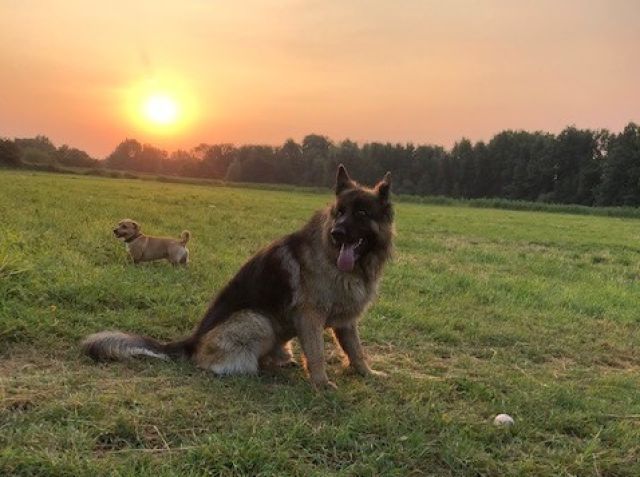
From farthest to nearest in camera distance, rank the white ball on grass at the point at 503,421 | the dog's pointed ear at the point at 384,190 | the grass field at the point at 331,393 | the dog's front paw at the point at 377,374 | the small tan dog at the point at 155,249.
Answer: the small tan dog at the point at 155,249, the dog's front paw at the point at 377,374, the dog's pointed ear at the point at 384,190, the white ball on grass at the point at 503,421, the grass field at the point at 331,393

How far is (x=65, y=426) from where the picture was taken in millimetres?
3635

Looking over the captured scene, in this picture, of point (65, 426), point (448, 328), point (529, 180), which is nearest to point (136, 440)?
point (65, 426)

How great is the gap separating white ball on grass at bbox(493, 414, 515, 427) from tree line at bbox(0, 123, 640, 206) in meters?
79.4

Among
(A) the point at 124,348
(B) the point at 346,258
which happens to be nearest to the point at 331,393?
(B) the point at 346,258

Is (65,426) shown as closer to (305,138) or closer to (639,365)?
(639,365)

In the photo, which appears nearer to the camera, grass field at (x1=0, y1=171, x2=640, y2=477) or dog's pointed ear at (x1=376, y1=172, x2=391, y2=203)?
grass field at (x1=0, y1=171, x2=640, y2=477)

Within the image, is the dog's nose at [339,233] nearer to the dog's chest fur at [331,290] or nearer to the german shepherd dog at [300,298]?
the german shepherd dog at [300,298]

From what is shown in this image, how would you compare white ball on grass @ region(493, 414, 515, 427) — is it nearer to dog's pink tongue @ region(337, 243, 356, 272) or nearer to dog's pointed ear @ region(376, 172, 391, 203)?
dog's pink tongue @ region(337, 243, 356, 272)

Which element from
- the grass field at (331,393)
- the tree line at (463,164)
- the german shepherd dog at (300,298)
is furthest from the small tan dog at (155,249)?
the tree line at (463,164)

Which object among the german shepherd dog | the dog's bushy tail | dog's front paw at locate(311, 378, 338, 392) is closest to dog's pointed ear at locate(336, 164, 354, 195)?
the german shepherd dog

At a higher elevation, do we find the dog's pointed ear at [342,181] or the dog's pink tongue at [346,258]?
the dog's pointed ear at [342,181]

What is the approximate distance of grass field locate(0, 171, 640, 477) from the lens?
11.6ft

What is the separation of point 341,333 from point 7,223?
933cm

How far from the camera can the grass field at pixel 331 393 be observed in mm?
3535
